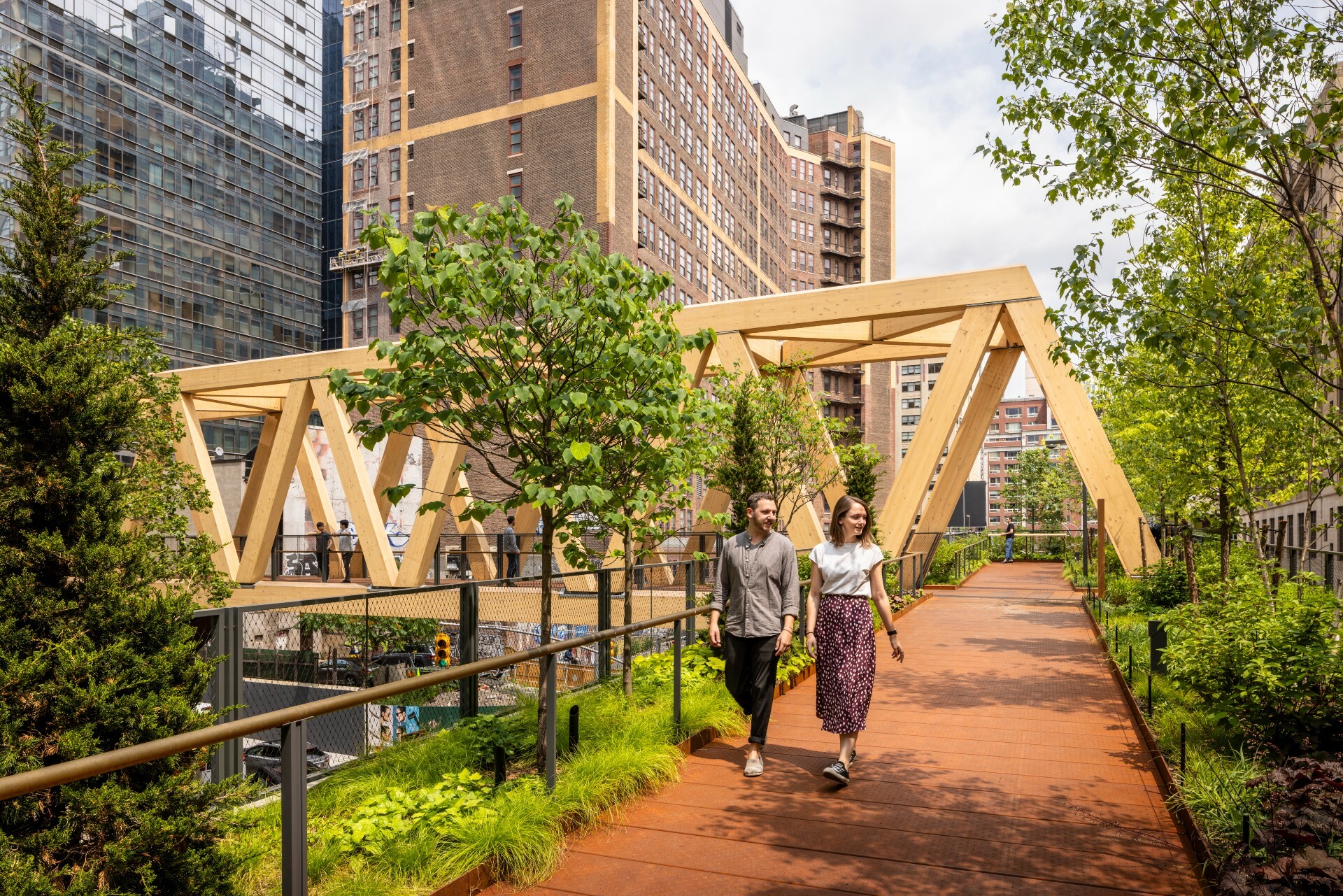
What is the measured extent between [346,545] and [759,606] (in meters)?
30.2

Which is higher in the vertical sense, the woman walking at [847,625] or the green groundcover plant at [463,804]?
the woman walking at [847,625]

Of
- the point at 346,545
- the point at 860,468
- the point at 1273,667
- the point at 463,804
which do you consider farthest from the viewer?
the point at 346,545

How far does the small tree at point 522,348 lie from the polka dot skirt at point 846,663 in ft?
6.06

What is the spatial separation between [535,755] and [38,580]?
11.8 ft

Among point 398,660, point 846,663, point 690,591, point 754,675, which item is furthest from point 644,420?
point 398,660

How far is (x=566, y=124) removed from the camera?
48.0 meters

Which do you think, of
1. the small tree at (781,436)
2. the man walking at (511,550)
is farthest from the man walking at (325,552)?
the small tree at (781,436)

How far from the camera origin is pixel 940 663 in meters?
11.7

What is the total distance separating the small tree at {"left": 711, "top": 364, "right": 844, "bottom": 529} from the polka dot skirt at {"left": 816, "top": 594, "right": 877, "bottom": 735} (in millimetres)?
7208

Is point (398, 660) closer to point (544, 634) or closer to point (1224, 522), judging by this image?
point (544, 634)

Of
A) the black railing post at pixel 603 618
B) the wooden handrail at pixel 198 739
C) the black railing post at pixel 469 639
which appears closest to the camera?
the wooden handrail at pixel 198 739

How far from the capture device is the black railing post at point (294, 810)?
3.69 metres

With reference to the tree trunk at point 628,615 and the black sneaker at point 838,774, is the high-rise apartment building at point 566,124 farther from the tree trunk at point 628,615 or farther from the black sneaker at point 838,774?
the black sneaker at point 838,774

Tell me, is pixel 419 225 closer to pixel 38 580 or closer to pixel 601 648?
pixel 38 580
